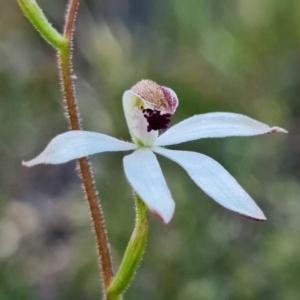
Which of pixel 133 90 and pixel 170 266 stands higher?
pixel 133 90

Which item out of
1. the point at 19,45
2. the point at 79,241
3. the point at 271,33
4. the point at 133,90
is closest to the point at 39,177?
the point at 19,45

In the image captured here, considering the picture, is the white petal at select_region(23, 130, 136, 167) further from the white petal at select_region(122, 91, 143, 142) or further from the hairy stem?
the white petal at select_region(122, 91, 143, 142)

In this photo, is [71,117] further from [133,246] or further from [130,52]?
[130,52]

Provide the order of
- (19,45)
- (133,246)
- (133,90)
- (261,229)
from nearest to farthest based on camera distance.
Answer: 1. (133,246)
2. (133,90)
3. (261,229)
4. (19,45)

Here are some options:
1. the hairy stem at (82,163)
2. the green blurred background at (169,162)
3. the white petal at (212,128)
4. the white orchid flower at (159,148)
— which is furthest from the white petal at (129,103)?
the green blurred background at (169,162)

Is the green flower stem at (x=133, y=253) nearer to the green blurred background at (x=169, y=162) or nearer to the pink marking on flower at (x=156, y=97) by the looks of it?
the pink marking on flower at (x=156, y=97)
